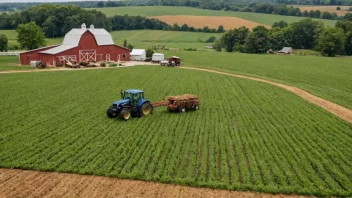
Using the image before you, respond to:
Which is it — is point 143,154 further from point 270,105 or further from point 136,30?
point 136,30

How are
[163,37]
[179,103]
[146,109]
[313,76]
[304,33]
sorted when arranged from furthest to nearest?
1. [163,37]
2. [304,33]
3. [313,76]
4. [179,103]
5. [146,109]

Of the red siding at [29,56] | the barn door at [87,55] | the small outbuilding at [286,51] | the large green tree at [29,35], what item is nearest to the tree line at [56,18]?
the large green tree at [29,35]

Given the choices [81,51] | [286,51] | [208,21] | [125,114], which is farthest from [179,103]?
[208,21]

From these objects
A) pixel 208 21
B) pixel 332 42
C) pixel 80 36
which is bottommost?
pixel 80 36

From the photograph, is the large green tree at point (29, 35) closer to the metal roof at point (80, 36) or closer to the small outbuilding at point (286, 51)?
the metal roof at point (80, 36)

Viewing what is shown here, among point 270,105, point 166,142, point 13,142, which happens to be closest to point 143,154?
point 166,142

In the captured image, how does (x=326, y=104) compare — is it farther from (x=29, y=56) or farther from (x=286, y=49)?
(x=286, y=49)
